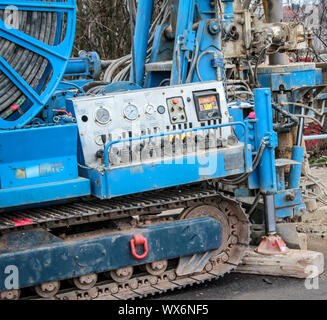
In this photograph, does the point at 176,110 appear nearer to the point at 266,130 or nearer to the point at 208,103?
the point at 208,103

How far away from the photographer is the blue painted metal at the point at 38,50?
5078 millimetres

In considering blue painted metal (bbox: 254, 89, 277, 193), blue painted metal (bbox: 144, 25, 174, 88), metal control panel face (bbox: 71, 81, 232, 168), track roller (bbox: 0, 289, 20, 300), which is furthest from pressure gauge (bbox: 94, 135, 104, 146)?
blue painted metal (bbox: 144, 25, 174, 88)

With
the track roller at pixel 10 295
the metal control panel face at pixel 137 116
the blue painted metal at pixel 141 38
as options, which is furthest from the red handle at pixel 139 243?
the blue painted metal at pixel 141 38

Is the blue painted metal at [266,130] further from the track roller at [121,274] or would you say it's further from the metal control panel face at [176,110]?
the track roller at [121,274]

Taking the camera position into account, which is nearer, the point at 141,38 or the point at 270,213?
the point at 270,213

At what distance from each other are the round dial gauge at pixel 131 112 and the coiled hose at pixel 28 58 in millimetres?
694

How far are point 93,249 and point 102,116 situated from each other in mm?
1072

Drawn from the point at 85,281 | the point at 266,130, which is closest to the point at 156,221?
the point at 85,281

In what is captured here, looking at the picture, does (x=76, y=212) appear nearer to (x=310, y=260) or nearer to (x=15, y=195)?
(x=15, y=195)

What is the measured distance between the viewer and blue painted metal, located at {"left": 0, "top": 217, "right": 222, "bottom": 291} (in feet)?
16.6

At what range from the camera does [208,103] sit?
19.2ft

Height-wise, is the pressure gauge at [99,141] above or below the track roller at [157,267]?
above
